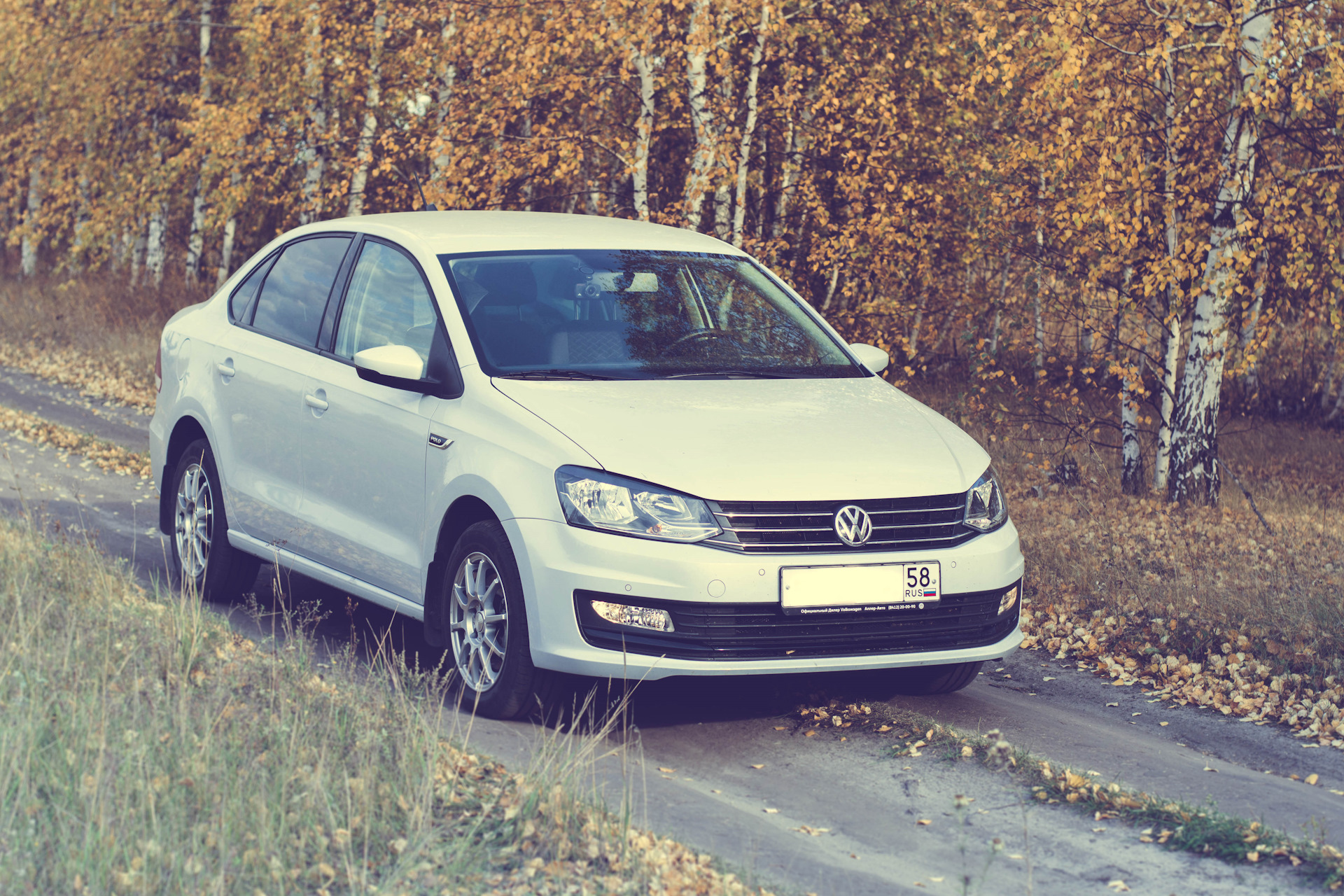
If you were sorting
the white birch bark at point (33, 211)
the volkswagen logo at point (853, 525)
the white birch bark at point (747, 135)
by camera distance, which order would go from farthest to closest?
the white birch bark at point (33, 211) → the white birch bark at point (747, 135) → the volkswagen logo at point (853, 525)

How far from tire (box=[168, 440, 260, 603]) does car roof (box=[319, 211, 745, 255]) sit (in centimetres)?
132

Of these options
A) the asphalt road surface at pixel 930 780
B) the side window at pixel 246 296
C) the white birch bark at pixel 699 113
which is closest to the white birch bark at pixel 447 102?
the white birch bark at pixel 699 113

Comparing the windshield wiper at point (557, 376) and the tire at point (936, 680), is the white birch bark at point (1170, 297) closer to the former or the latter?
the tire at point (936, 680)

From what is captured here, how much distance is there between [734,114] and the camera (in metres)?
16.9

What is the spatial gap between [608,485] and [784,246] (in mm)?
10993

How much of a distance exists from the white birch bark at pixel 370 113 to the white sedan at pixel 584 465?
11926 mm

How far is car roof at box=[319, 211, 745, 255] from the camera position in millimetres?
6395

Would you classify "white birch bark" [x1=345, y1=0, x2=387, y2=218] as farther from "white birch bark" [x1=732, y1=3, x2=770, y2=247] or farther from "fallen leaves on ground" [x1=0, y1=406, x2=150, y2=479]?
"fallen leaves on ground" [x1=0, y1=406, x2=150, y2=479]

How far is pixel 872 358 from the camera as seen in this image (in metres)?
→ 6.58

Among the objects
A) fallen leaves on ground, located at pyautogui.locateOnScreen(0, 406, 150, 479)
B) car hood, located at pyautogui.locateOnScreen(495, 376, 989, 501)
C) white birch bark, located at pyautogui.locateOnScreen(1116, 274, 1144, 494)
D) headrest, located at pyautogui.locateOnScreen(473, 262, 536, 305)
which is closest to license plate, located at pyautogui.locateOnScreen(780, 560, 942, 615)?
car hood, located at pyautogui.locateOnScreen(495, 376, 989, 501)

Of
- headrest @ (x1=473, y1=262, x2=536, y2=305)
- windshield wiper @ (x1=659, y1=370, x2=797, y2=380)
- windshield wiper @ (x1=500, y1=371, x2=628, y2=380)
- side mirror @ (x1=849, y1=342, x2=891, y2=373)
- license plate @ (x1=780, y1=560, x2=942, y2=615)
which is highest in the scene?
headrest @ (x1=473, y1=262, x2=536, y2=305)

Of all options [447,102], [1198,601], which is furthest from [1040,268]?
[1198,601]

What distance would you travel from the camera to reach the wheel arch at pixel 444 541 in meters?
5.47

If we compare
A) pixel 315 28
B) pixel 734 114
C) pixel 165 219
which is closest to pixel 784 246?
pixel 734 114
